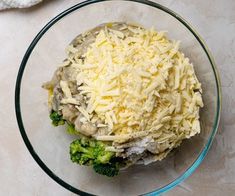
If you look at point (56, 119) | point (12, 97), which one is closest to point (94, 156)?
point (56, 119)

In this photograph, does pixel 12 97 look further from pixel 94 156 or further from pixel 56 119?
pixel 94 156

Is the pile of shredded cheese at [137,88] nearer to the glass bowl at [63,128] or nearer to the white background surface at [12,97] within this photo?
the glass bowl at [63,128]

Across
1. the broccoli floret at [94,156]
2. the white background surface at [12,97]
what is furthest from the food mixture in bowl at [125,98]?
the white background surface at [12,97]

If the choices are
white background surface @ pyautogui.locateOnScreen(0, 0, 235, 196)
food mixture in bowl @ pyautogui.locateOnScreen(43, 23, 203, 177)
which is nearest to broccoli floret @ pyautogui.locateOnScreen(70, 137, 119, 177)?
food mixture in bowl @ pyautogui.locateOnScreen(43, 23, 203, 177)

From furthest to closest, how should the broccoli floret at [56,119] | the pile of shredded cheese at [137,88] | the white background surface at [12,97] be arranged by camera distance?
1. the white background surface at [12,97]
2. the broccoli floret at [56,119]
3. the pile of shredded cheese at [137,88]

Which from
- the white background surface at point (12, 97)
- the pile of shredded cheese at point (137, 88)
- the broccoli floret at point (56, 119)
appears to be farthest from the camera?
the white background surface at point (12, 97)

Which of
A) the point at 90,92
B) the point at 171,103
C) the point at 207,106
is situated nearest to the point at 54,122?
the point at 90,92

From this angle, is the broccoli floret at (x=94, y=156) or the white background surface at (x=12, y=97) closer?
the broccoli floret at (x=94, y=156)

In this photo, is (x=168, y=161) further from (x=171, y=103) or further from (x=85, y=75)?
(x=85, y=75)
